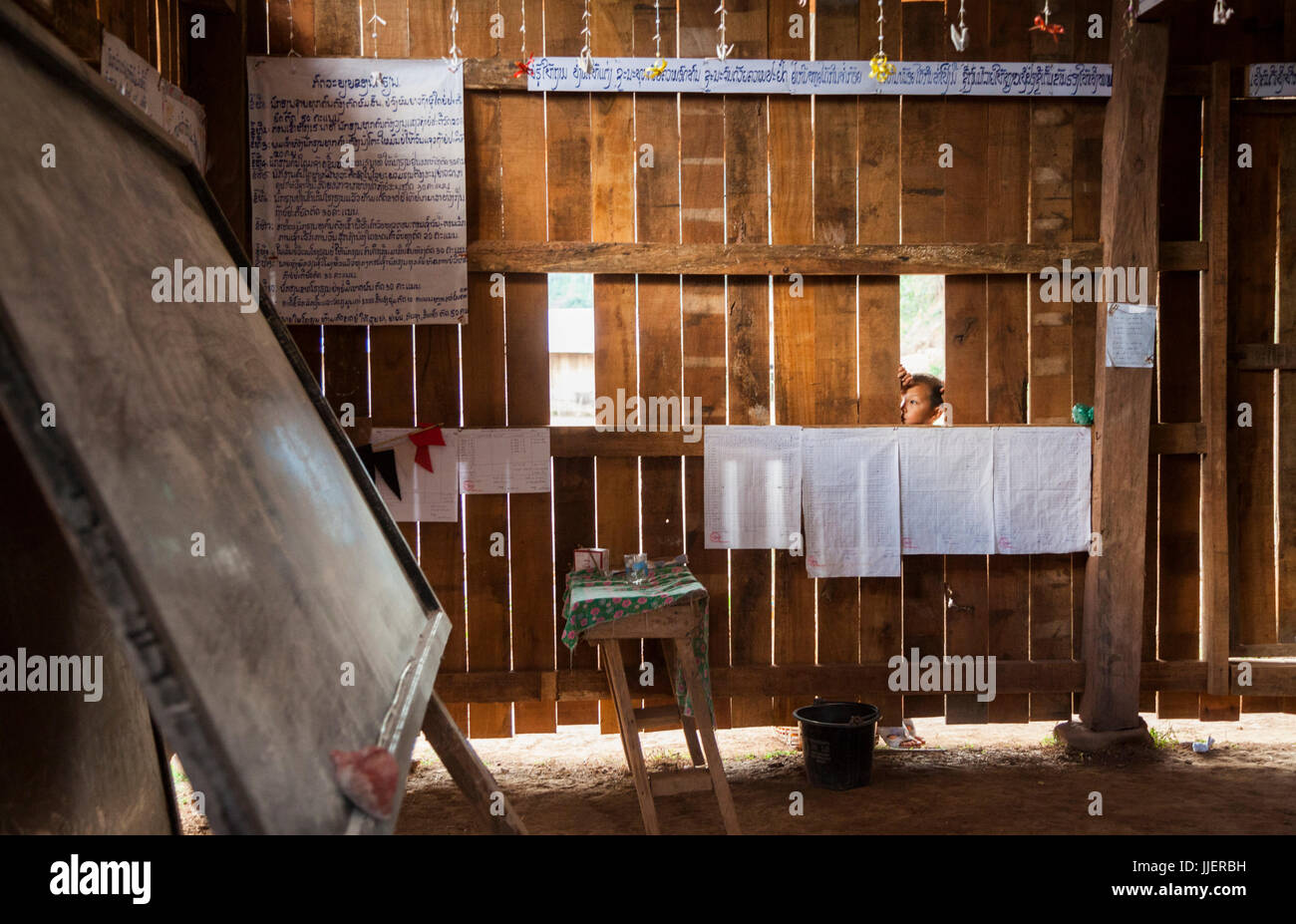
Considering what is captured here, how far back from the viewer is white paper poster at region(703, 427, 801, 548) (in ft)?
14.5

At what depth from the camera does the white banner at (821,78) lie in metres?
4.29

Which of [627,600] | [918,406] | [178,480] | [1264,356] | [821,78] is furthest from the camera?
[918,406]

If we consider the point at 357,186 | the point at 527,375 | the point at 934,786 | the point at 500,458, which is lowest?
the point at 934,786

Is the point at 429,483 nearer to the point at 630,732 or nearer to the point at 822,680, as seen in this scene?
the point at 630,732

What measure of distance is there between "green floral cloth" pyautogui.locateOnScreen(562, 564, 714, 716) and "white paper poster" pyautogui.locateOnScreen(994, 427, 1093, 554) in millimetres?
1827

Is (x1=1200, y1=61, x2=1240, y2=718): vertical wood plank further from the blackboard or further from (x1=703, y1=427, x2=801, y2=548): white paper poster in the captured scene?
the blackboard

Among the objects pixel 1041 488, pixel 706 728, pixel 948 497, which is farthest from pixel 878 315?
pixel 706 728

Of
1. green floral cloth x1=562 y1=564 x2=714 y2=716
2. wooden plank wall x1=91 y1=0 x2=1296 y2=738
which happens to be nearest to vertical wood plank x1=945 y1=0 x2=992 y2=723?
wooden plank wall x1=91 y1=0 x2=1296 y2=738

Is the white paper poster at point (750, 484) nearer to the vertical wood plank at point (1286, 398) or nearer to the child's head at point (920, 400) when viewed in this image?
the child's head at point (920, 400)

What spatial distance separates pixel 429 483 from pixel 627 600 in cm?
155

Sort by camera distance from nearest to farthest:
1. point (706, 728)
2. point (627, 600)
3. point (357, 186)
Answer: point (627, 600)
point (706, 728)
point (357, 186)

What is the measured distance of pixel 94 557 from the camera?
3.08ft

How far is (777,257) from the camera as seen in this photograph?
4359 mm

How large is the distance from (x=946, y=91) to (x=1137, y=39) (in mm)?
969
